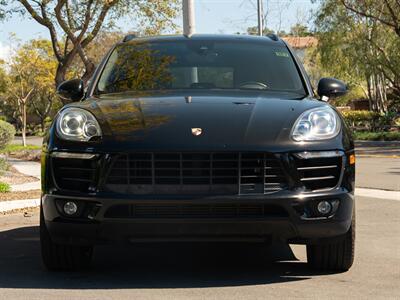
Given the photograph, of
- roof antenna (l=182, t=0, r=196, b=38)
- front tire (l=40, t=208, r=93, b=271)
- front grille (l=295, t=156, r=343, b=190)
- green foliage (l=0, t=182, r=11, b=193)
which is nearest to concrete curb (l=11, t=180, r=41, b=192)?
green foliage (l=0, t=182, r=11, b=193)

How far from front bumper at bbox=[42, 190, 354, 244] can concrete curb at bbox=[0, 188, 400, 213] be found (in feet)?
15.6

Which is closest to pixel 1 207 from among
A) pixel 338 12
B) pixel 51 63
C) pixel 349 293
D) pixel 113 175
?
pixel 113 175

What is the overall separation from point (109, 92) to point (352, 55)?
30.2 metres

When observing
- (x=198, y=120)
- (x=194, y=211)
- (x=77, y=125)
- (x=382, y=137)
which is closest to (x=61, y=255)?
(x=77, y=125)

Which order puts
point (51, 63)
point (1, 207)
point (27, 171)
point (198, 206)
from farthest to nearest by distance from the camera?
1. point (51, 63)
2. point (27, 171)
3. point (1, 207)
4. point (198, 206)

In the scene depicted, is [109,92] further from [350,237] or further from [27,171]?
[27,171]

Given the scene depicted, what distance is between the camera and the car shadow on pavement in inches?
196

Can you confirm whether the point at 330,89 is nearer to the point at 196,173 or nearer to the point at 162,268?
the point at 196,173

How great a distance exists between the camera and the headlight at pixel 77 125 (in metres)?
4.82

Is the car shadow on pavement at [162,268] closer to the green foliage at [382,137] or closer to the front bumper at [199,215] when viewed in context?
the front bumper at [199,215]

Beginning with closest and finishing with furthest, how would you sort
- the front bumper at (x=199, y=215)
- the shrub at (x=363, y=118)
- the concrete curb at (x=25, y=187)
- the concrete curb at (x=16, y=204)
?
the front bumper at (x=199, y=215)
the concrete curb at (x=16, y=204)
the concrete curb at (x=25, y=187)
the shrub at (x=363, y=118)

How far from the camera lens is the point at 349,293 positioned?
469 centimetres

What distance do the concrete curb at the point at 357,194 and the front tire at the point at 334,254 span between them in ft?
16.5

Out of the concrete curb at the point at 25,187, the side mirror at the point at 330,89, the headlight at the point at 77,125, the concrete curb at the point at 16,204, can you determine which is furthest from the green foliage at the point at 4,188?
the side mirror at the point at 330,89
